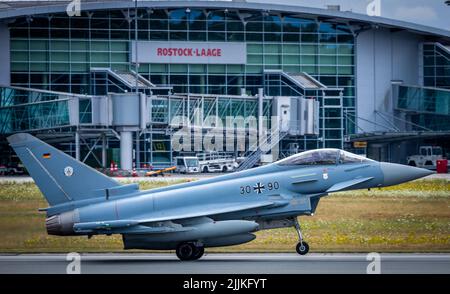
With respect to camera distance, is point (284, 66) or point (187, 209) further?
point (284, 66)

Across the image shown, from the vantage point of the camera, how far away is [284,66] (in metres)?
69.9

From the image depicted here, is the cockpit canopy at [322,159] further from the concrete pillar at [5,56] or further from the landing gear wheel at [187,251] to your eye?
the concrete pillar at [5,56]

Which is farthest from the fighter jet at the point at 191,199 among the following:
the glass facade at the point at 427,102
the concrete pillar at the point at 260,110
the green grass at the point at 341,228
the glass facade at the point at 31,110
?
the glass facade at the point at 427,102

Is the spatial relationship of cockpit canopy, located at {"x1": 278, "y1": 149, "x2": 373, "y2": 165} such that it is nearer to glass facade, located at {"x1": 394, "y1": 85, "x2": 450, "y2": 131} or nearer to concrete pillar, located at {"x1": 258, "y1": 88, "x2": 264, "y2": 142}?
concrete pillar, located at {"x1": 258, "y1": 88, "x2": 264, "y2": 142}

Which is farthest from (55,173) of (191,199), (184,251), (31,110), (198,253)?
(31,110)

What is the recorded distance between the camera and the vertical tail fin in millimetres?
22438

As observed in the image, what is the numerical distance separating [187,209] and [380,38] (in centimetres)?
5277

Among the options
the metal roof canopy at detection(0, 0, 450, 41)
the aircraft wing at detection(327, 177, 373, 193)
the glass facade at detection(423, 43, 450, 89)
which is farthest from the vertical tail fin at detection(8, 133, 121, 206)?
the glass facade at detection(423, 43, 450, 89)

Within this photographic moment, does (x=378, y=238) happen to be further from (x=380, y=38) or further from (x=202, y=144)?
(x=380, y=38)

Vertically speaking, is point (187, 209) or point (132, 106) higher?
point (132, 106)

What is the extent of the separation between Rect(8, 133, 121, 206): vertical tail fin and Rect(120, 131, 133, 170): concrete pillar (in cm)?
3729

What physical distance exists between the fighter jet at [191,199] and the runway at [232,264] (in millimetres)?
645

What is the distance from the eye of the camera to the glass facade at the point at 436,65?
7438 centimetres
